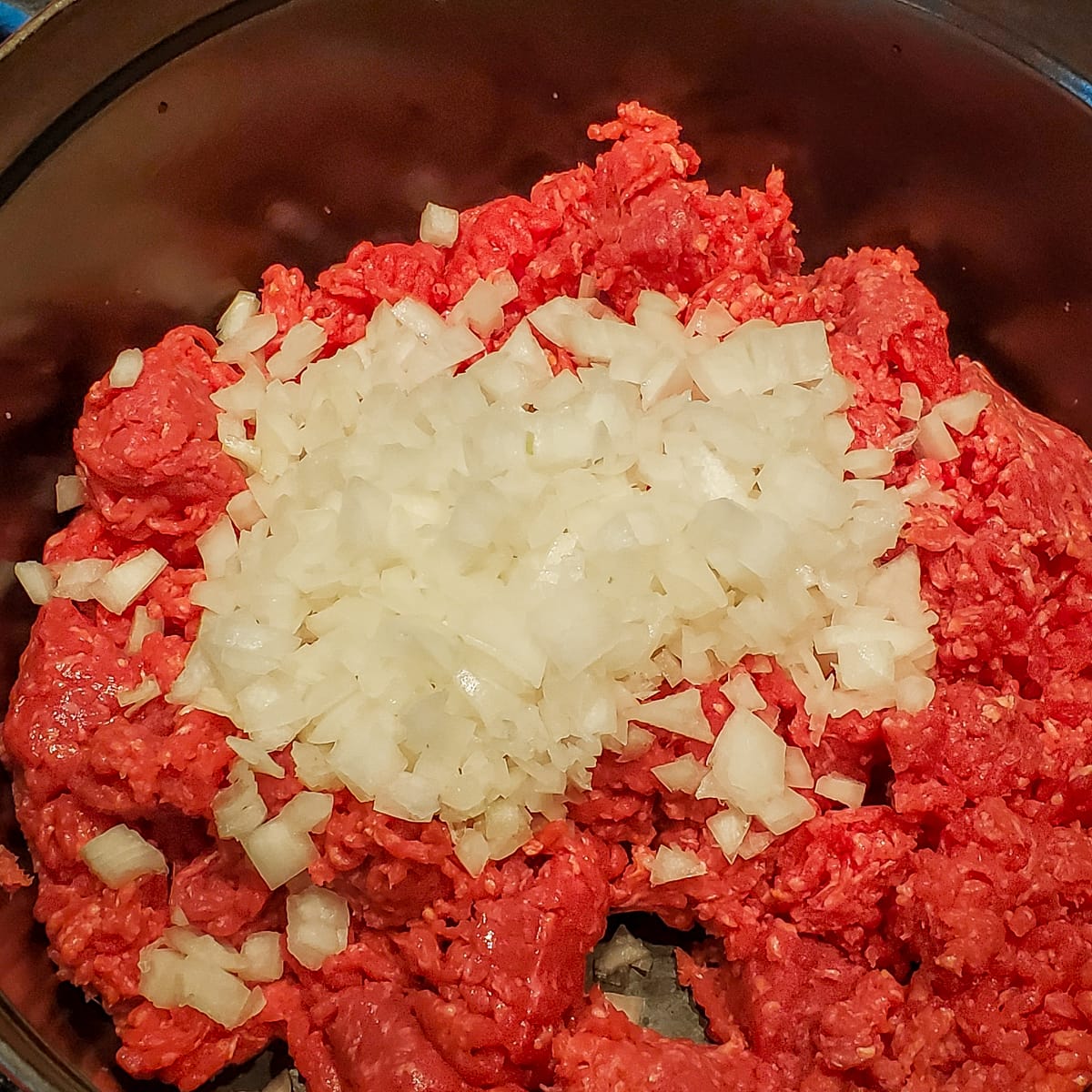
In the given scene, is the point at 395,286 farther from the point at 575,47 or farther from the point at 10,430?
the point at 10,430

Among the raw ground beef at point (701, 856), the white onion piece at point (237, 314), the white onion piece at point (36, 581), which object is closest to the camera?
the raw ground beef at point (701, 856)

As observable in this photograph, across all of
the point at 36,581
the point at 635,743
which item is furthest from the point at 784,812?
the point at 36,581

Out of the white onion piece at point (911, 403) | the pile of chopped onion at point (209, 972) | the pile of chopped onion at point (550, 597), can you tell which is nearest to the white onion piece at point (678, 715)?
the pile of chopped onion at point (550, 597)

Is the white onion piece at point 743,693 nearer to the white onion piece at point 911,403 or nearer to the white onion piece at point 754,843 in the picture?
the white onion piece at point 754,843

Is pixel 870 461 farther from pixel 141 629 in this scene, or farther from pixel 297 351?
pixel 141 629

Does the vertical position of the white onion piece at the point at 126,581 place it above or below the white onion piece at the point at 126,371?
below

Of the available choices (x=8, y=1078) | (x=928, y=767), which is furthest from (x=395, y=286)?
(x=8, y=1078)

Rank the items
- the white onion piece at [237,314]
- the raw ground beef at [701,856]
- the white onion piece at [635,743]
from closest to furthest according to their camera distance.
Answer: the raw ground beef at [701,856], the white onion piece at [635,743], the white onion piece at [237,314]

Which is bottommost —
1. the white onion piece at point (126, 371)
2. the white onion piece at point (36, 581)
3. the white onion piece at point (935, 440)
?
the white onion piece at point (36, 581)
